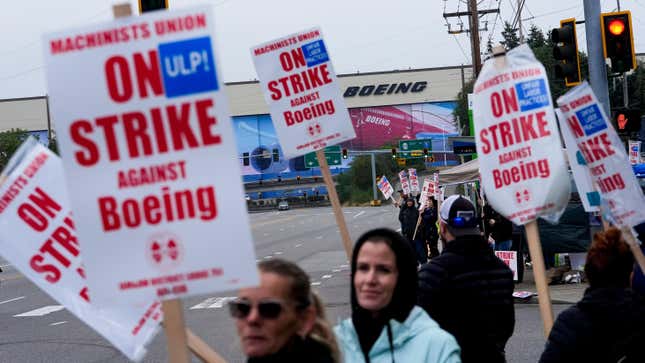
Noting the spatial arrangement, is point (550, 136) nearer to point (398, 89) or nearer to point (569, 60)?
point (569, 60)

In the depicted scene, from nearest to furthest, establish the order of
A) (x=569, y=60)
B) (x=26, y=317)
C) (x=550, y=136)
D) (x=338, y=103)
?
(x=550, y=136), (x=338, y=103), (x=569, y=60), (x=26, y=317)

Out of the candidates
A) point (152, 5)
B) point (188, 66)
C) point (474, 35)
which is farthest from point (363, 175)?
point (188, 66)

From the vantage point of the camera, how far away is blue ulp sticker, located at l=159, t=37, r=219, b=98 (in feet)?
10.1

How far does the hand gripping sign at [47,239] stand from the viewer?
397 cm

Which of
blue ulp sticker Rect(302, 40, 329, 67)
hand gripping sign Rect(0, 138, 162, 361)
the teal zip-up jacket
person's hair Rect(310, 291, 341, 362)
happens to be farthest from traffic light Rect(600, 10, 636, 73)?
person's hair Rect(310, 291, 341, 362)

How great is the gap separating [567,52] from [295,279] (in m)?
10.8

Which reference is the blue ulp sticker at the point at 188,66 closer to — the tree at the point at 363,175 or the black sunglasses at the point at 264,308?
the black sunglasses at the point at 264,308

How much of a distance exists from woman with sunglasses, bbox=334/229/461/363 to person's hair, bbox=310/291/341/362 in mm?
502

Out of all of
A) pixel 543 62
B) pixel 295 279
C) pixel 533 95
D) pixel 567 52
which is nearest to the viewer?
pixel 295 279

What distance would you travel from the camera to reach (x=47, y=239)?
13.4 ft

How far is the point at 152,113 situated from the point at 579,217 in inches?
601

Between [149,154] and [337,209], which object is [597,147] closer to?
[337,209]

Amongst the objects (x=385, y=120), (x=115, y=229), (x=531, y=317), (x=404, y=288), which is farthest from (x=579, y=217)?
(x=385, y=120)

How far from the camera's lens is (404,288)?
154 inches
